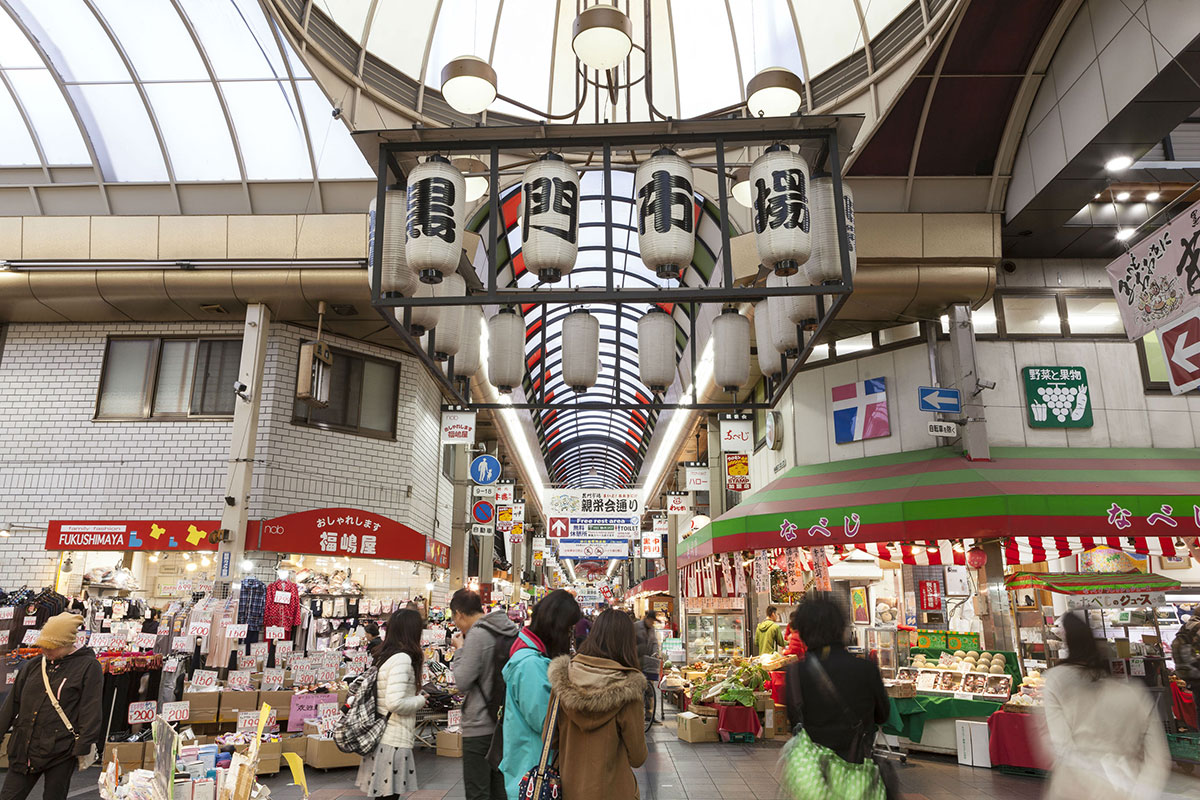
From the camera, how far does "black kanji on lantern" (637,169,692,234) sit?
580 centimetres

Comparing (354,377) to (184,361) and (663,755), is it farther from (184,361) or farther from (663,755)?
(663,755)

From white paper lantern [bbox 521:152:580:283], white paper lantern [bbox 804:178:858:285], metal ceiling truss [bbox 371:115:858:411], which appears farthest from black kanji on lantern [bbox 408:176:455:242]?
white paper lantern [bbox 804:178:858:285]

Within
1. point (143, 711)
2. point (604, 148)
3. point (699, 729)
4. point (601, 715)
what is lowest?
point (699, 729)

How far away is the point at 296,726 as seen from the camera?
8.96m

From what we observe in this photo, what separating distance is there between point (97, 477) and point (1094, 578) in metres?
15.8

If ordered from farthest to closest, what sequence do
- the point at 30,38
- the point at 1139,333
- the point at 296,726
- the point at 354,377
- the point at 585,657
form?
1. the point at 354,377
2. the point at 30,38
3. the point at 296,726
4. the point at 1139,333
5. the point at 585,657

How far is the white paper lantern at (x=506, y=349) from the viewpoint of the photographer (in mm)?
7375

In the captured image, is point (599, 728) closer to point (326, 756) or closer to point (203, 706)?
point (326, 756)

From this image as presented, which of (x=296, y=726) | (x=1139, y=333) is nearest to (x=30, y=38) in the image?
(x=296, y=726)

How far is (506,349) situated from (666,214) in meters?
2.27

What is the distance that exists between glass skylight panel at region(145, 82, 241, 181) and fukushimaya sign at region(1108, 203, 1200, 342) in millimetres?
12497

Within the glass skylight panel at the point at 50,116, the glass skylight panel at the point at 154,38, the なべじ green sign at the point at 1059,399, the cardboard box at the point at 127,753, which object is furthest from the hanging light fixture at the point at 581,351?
the glass skylight panel at the point at 50,116

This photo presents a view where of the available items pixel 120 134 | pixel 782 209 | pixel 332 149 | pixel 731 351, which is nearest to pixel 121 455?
pixel 120 134

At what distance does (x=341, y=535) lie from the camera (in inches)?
509
